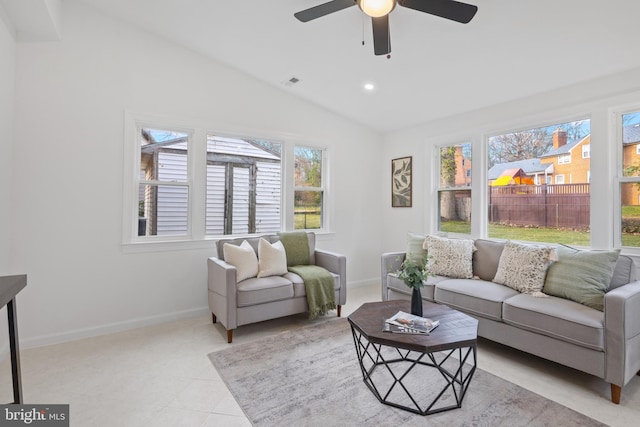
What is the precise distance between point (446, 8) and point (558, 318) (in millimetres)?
2204

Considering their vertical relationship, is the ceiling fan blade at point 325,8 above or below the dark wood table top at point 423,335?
above

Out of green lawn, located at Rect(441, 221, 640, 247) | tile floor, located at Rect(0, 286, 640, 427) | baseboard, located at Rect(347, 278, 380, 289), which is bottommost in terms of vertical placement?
tile floor, located at Rect(0, 286, 640, 427)

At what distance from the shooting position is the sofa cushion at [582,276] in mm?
2443

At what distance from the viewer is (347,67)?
3.44 meters

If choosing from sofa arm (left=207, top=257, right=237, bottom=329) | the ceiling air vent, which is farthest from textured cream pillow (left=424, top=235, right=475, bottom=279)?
the ceiling air vent

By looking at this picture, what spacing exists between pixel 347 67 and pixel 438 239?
2109mm

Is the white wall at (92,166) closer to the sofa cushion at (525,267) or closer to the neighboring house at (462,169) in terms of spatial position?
the neighboring house at (462,169)

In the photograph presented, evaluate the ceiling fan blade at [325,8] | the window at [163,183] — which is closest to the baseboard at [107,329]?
the window at [163,183]

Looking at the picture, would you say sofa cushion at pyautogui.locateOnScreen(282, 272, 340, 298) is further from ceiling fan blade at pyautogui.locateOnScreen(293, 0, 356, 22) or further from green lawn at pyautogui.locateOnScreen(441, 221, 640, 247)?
ceiling fan blade at pyautogui.locateOnScreen(293, 0, 356, 22)

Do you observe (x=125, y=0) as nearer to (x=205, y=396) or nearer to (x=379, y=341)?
(x=205, y=396)

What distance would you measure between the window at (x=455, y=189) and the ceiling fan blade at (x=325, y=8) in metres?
2.72

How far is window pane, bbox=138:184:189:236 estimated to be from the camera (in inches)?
137

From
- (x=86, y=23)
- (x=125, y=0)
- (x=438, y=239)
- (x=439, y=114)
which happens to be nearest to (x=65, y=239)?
(x=86, y=23)

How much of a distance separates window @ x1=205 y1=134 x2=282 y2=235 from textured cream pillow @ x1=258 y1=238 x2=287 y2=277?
732 mm
